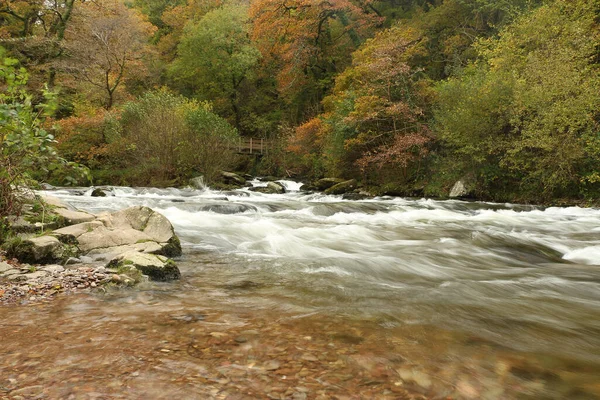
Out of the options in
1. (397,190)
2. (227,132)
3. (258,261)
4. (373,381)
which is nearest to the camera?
(373,381)

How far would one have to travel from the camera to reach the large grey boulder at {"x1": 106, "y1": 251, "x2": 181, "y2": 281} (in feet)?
14.2

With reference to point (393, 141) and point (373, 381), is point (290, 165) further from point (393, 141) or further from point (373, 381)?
point (373, 381)

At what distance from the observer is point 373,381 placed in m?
2.28

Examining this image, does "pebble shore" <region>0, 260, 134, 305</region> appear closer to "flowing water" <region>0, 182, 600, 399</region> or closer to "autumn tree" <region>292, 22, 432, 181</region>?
"flowing water" <region>0, 182, 600, 399</region>

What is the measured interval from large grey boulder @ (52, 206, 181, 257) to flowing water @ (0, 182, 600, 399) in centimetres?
44

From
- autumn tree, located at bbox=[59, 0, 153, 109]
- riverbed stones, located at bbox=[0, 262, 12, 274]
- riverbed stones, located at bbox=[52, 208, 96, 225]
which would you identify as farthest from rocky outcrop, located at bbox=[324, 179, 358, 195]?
riverbed stones, located at bbox=[0, 262, 12, 274]

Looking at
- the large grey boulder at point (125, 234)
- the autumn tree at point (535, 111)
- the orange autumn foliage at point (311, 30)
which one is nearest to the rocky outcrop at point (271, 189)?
the autumn tree at point (535, 111)

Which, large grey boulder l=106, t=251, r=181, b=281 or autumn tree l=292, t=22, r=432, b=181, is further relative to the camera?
autumn tree l=292, t=22, r=432, b=181

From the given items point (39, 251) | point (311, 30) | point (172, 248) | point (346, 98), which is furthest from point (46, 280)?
point (311, 30)

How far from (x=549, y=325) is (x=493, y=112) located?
12637 millimetres

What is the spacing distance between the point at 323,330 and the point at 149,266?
2353 millimetres

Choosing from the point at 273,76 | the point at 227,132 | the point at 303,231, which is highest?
the point at 273,76

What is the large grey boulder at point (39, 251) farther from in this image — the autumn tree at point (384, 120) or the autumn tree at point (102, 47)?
the autumn tree at point (102, 47)

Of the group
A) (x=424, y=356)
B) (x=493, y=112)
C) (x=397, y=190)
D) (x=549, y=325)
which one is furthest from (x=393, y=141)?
(x=424, y=356)
